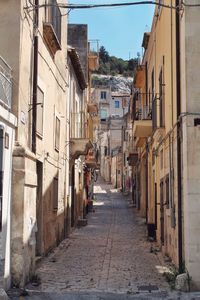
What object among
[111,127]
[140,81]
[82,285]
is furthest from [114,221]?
[111,127]

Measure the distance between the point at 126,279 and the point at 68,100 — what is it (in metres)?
10.1

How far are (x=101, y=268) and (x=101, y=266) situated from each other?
298mm

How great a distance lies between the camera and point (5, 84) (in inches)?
374

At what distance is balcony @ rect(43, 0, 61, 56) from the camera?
1280cm

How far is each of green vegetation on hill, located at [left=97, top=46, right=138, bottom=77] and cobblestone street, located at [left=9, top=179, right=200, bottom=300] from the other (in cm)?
10721

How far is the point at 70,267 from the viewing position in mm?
12164

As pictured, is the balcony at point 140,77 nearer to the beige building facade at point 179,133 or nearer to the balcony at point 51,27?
the beige building facade at point 179,133

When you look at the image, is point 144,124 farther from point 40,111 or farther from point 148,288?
point 148,288

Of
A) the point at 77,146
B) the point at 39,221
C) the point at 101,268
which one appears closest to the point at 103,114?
the point at 77,146

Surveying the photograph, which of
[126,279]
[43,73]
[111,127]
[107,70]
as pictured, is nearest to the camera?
[126,279]

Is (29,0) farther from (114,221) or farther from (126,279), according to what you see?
(114,221)

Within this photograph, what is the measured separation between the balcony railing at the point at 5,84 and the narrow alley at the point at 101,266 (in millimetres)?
3645

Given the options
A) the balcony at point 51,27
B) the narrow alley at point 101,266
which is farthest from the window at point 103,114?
the balcony at point 51,27

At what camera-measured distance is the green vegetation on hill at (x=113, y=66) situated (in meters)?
125
